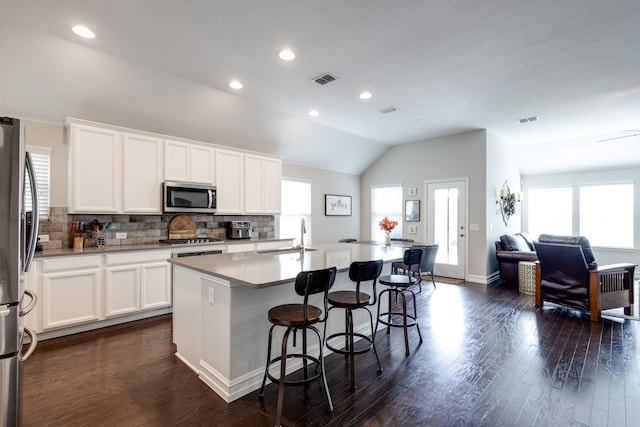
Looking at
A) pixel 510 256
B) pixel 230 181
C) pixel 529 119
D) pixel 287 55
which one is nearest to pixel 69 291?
pixel 230 181

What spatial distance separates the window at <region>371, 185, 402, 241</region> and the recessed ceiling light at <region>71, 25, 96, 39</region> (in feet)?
19.8

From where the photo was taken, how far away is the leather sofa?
18.2 ft

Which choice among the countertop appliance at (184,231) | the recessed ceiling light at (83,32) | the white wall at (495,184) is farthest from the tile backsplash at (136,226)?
the white wall at (495,184)

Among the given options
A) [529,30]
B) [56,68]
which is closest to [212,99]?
[56,68]

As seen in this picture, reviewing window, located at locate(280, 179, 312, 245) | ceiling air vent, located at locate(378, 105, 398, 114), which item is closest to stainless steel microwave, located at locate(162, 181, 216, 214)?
window, located at locate(280, 179, 312, 245)

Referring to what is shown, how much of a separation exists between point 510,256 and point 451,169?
78.2 inches

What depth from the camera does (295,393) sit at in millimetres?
2297

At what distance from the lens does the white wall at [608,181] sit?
22.0 feet

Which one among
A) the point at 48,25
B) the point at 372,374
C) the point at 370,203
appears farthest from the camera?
the point at 370,203

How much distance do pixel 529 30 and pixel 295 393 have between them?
364 cm

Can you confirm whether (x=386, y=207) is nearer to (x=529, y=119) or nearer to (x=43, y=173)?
(x=529, y=119)

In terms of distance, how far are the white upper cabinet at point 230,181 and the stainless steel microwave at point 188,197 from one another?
0.20m

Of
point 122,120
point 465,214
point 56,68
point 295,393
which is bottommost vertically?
point 295,393

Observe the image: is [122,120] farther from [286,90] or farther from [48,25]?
[286,90]
